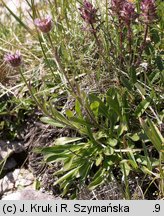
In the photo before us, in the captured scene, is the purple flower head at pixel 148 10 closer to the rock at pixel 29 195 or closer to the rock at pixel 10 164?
the rock at pixel 29 195

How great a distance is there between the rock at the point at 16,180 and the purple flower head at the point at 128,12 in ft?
3.50

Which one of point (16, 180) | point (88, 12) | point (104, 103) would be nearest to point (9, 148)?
point (16, 180)

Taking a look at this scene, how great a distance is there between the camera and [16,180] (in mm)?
2598

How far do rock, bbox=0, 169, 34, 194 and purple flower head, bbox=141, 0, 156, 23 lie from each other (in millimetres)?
1127

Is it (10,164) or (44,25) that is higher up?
(44,25)

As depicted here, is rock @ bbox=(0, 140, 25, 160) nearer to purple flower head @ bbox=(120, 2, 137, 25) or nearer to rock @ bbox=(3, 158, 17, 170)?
rock @ bbox=(3, 158, 17, 170)

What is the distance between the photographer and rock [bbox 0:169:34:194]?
8.43 feet

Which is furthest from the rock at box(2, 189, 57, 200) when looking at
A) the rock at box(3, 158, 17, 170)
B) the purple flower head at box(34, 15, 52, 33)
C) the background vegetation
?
the purple flower head at box(34, 15, 52, 33)

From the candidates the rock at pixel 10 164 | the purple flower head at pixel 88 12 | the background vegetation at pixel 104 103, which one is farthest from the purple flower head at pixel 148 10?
the rock at pixel 10 164

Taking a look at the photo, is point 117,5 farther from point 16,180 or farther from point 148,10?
point 16,180

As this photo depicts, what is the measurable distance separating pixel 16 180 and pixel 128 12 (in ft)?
3.86

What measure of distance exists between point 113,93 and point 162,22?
1.79 ft

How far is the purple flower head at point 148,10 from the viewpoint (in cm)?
204

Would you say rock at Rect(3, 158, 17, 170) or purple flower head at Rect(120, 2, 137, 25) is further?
rock at Rect(3, 158, 17, 170)
